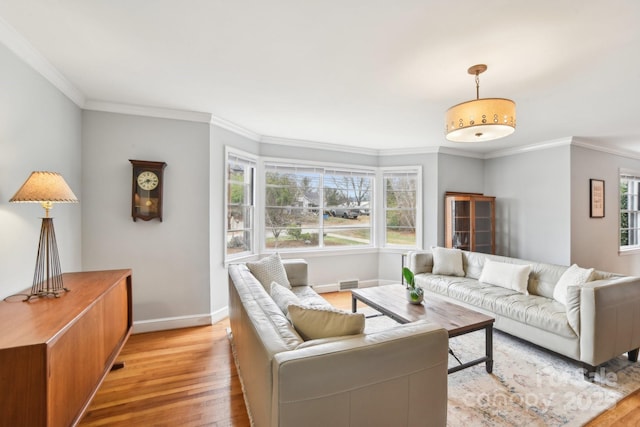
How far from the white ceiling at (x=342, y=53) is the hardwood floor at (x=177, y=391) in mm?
2495

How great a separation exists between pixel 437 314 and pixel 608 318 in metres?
1.28

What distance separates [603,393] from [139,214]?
4.39 m

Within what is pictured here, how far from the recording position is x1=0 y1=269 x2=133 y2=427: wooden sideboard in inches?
45.0

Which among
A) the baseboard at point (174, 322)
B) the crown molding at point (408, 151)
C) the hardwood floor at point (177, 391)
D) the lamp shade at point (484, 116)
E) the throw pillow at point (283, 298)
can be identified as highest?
the crown molding at point (408, 151)

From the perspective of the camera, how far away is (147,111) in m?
3.06

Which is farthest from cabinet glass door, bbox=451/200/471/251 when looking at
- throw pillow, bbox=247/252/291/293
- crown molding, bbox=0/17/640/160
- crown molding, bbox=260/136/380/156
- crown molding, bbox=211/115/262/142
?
crown molding, bbox=211/115/262/142

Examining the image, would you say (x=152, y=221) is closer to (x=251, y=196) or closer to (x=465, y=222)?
(x=251, y=196)

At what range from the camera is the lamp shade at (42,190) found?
1.68 meters

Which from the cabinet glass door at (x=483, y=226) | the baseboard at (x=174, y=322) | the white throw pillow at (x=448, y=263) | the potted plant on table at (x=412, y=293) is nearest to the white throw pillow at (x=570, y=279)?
the white throw pillow at (x=448, y=263)

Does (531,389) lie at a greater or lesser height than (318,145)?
lesser

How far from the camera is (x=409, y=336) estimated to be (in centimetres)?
138

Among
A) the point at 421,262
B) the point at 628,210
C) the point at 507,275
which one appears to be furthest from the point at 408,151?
the point at 628,210

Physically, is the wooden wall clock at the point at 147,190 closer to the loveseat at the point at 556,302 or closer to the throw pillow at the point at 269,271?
the throw pillow at the point at 269,271

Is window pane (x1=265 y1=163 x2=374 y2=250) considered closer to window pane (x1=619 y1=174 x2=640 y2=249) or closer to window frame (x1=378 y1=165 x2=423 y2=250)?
window frame (x1=378 y1=165 x2=423 y2=250)
